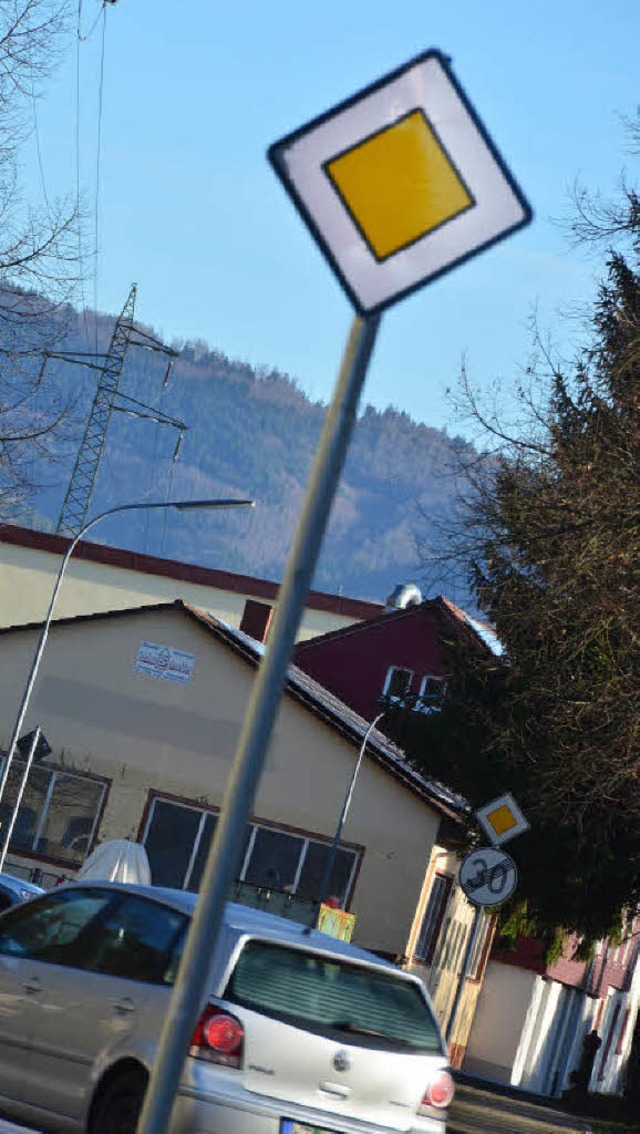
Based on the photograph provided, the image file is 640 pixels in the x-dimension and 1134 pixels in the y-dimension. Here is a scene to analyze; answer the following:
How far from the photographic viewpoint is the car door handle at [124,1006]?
978 centimetres

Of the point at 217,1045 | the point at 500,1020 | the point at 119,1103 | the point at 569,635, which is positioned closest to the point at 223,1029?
the point at 217,1045

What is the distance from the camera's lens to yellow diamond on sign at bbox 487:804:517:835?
19.5 meters

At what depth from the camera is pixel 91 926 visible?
1059cm

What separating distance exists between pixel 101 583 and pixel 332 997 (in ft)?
219

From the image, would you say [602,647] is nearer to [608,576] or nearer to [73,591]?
[608,576]

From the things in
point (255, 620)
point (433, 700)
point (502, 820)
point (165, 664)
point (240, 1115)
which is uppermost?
point (255, 620)

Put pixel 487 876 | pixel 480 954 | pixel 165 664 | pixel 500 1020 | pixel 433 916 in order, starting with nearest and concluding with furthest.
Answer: pixel 487 876
pixel 433 916
pixel 165 664
pixel 480 954
pixel 500 1020

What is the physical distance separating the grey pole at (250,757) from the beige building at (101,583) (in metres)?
→ 68.6

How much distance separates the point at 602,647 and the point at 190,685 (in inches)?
1018

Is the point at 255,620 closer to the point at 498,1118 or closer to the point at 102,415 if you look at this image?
the point at 102,415

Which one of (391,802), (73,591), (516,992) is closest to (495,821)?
(391,802)

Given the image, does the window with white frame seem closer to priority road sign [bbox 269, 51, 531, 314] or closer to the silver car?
the silver car

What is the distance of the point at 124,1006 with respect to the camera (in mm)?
9828

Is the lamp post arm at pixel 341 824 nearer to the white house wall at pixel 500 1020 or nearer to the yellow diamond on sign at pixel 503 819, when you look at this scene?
the white house wall at pixel 500 1020
